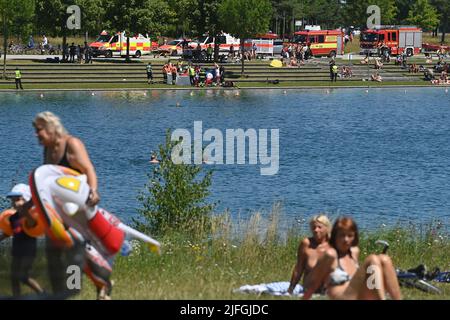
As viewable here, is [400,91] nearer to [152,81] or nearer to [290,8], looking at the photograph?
[152,81]

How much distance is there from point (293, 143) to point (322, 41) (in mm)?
46257

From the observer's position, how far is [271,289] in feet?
47.8

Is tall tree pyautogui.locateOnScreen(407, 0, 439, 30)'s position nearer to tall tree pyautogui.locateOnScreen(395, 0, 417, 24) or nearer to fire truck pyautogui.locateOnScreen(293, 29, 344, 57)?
tall tree pyautogui.locateOnScreen(395, 0, 417, 24)

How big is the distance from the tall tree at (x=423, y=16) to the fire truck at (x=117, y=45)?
45180 millimetres

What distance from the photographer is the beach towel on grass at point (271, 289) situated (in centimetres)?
1412

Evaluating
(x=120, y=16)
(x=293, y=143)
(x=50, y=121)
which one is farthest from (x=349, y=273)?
(x=120, y=16)

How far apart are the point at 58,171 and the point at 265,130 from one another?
157 feet

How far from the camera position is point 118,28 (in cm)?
8194

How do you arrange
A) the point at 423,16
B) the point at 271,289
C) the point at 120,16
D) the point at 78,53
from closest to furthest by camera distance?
the point at 271,289
the point at 78,53
the point at 120,16
the point at 423,16

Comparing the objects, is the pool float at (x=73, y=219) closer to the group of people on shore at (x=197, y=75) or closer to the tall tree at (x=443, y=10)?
the group of people on shore at (x=197, y=75)

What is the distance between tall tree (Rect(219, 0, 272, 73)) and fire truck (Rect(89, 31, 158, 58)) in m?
8.09

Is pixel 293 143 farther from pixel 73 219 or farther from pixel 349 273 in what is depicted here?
pixel 73 219

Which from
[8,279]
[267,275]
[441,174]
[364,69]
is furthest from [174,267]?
[364,69]

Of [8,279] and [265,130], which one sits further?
[265,130]
